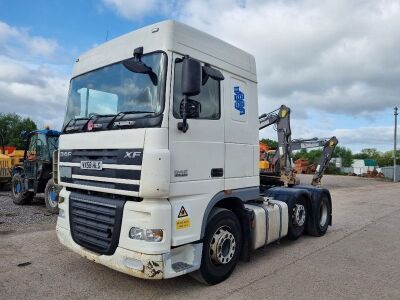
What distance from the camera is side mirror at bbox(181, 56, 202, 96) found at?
4.25m

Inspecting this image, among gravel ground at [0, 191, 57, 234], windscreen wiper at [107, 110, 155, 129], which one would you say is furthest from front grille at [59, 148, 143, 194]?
gravel ground at [0, 191, 57, 234]

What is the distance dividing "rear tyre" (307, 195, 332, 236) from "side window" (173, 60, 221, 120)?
3.94 m

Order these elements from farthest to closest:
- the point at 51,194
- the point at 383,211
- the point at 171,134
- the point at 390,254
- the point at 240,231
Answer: the point at 383,211 → the point at 51,194 → the point at 390,254 → the point at 240,231 → the point at 171,134

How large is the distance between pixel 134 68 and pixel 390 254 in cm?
556

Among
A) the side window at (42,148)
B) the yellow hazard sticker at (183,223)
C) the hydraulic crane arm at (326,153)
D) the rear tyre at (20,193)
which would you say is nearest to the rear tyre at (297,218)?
the yellow hazard sticker at (183,223)

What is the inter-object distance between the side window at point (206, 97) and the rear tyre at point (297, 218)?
3029 millimetres

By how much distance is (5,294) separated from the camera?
4.63 m

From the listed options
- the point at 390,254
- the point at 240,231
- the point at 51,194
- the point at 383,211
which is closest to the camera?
the point at 240,231

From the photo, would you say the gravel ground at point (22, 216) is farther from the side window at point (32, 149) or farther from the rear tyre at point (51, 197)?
the side window at point (32, 149)

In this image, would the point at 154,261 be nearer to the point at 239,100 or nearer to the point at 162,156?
the point at 162,156

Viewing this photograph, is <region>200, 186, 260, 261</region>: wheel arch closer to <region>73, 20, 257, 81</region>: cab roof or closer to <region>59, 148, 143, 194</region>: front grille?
<region>59, 148, 143, 194</region>: front grille

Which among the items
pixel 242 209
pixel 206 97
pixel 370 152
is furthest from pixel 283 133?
pixel 370 152

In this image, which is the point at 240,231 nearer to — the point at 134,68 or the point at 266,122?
the point at 134,68

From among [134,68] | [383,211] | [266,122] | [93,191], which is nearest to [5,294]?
[93,191]
